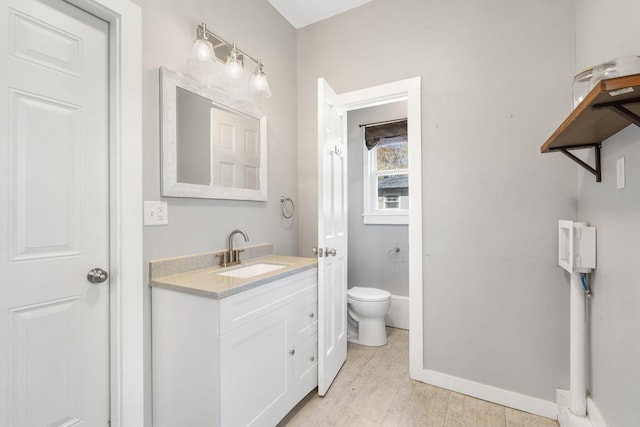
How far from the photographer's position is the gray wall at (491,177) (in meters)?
1.72

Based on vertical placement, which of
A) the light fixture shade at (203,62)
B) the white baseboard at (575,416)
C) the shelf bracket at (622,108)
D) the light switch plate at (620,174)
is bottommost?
the white baseboard at (575,416)

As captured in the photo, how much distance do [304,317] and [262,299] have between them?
0.45 m

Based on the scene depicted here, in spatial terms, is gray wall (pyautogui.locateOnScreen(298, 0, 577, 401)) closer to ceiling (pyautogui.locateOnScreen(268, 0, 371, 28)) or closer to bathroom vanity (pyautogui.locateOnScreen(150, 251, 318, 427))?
ceiling (pyautogui.locateOnScreen(268, 0, 371, 28))

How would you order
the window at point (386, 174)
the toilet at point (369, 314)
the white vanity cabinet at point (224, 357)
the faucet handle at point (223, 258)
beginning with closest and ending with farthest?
the white vanity cabinet at point (224, 357), the faucet handle at point (223, 258), the toilet at point (369, 314), the window at point (386, 174)

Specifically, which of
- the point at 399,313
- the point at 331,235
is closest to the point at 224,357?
the point at 331,235

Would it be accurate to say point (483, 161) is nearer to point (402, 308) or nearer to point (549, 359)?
point (549, 359)

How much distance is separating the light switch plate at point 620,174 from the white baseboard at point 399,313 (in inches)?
85.1

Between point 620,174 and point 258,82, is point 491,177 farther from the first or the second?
point 258,82

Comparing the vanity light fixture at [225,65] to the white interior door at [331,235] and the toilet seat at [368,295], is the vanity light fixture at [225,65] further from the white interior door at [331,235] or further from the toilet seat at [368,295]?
the toilet seat at [368,295]

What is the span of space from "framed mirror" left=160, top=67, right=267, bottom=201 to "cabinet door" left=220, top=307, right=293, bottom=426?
81cm

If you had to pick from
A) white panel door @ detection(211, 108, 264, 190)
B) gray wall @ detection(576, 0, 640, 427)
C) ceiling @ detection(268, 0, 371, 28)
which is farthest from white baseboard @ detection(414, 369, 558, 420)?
ceiling @ detection(268, 0, 371, 28)

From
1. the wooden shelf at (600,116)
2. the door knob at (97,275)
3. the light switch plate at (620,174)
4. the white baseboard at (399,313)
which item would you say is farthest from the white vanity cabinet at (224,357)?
the white baseboard at (399,313)

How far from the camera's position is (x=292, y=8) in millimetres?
2350

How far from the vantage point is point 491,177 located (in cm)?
187
